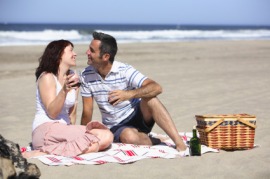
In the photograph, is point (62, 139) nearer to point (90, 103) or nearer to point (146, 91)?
point (90, 103)

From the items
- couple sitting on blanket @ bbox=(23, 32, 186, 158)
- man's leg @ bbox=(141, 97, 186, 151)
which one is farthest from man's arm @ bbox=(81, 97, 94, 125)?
man's leg @ bbox=(141, 97, 186, 151)

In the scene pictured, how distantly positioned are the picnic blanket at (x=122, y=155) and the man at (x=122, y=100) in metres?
0.16

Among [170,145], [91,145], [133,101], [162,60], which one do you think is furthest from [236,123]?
[162,60]

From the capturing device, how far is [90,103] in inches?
221

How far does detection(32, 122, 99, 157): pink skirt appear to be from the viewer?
500 centimetres

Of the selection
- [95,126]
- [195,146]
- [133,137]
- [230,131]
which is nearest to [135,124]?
[133,137]

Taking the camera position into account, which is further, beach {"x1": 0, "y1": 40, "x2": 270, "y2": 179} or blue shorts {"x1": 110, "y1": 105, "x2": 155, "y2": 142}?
blue shorts {"x1": 110, "y1": 105, "x2": 155, "y2": 142}

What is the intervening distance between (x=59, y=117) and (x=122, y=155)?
76 centimetres

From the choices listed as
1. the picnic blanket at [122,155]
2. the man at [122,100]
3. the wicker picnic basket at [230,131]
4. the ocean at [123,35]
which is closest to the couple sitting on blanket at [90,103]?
the man at [122,100]

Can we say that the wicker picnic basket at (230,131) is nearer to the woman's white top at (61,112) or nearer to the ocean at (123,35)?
the woman's white top at (61,112)

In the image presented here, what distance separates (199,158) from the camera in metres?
4.98

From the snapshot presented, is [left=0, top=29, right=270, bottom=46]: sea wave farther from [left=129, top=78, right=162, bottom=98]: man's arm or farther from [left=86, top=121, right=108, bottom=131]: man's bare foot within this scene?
[left=129, top=78, right=162, bottom=98]: man's arm

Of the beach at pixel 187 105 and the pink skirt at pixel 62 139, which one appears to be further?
Result: the pink skirt at pixel 62 139

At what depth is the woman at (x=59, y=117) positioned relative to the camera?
16.4 ft
